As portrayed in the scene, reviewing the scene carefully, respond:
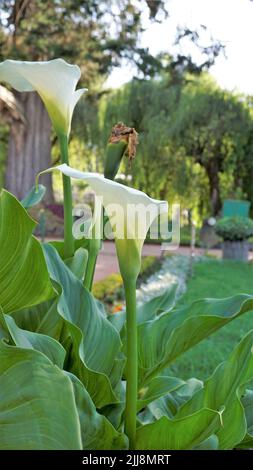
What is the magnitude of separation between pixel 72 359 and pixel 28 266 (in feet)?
0.44

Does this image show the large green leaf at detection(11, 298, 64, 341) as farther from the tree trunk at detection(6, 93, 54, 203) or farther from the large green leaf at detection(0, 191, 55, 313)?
the tree trunk at detection(6, 93, 54, 203)

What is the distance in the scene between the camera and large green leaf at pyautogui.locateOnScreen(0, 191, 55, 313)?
1.81 ft

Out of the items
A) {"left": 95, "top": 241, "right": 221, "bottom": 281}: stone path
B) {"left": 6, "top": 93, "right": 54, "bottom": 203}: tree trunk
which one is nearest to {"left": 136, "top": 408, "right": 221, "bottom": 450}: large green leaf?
{"left": 95, "top": 241, "right": 221, "bottom": 281}: stone path

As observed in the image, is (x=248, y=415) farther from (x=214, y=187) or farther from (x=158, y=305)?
(x=214, y=187)

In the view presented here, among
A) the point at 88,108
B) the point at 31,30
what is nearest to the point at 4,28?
the point at 31,30

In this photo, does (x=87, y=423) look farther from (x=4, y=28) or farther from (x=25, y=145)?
(x=25, y=145)

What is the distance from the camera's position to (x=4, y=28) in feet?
26.1

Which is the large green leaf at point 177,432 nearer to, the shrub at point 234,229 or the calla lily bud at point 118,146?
the calla lily bud at point 118,146

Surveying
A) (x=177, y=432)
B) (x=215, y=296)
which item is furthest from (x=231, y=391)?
(x=215, y=296)

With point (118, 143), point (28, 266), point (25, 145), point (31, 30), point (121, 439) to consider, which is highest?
point (31, 30)

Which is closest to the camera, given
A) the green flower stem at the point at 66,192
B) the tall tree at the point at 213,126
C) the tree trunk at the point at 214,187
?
the green flower stem at the point at 66,192

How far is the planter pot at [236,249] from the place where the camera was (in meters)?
6.79

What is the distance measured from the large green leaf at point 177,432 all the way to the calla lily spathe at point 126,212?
0.51 feet

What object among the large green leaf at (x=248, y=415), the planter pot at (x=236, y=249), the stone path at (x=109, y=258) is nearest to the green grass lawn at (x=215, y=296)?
the planter pot at (x=236, y=249)
